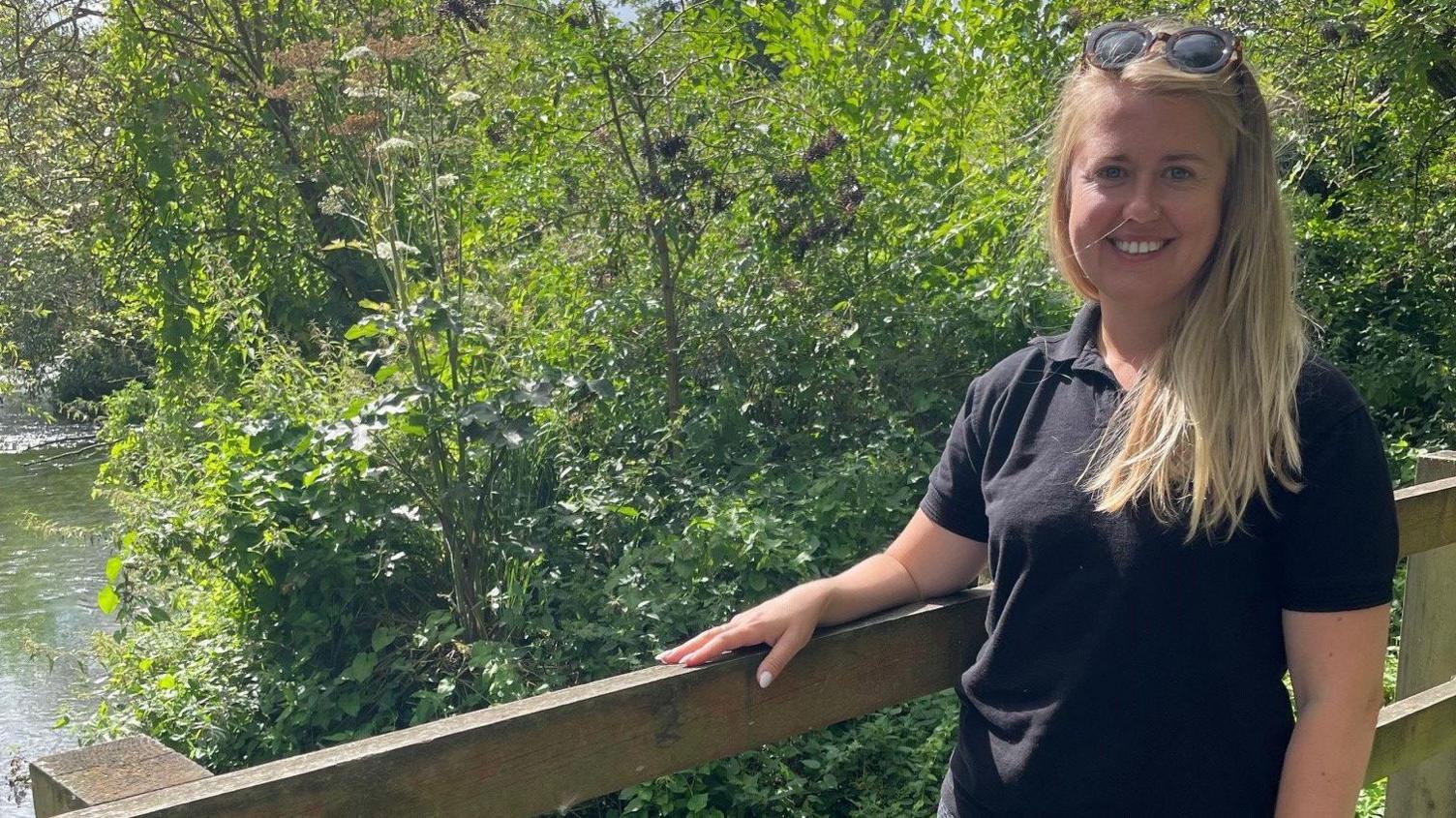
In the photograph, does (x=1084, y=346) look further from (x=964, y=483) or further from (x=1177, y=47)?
(x=1177, y=47)

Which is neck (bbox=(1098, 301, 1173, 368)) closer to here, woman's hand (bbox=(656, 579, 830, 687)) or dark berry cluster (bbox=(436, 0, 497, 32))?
woman's hand (bbox=(656, 579, 830, 687))

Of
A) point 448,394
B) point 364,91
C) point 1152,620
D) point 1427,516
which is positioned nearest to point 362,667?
point 448,394

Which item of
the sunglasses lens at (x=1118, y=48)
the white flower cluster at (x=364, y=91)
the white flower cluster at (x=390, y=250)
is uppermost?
the white flower cluster at (x=364, y=91)

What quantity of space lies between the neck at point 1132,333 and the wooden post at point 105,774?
113 cm

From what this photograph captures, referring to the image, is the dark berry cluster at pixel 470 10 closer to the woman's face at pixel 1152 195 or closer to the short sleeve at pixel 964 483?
the short sleeve at pixel 964 483

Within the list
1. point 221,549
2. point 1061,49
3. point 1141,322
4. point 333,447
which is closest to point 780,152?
point 1061,49

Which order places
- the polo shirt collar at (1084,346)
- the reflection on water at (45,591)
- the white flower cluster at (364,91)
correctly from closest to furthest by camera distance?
the polo shirt collar at (1084,346) < the white flower cluster at (364,91) < the reflection on water at (45,591)

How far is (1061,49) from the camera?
5.74 metres

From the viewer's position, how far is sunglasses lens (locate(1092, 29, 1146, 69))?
63.7 inches

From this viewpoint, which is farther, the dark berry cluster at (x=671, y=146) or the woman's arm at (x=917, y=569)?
the dark berry cluster at (x=671, y=146)

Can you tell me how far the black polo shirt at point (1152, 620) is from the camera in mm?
1437

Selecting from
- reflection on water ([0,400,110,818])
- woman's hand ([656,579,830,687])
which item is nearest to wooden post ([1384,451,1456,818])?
woman's hand ([656,579,830,687])

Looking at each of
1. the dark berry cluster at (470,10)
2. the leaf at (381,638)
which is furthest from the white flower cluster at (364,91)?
the leaf at (381,638)

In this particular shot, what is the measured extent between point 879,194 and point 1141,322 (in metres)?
3.71
